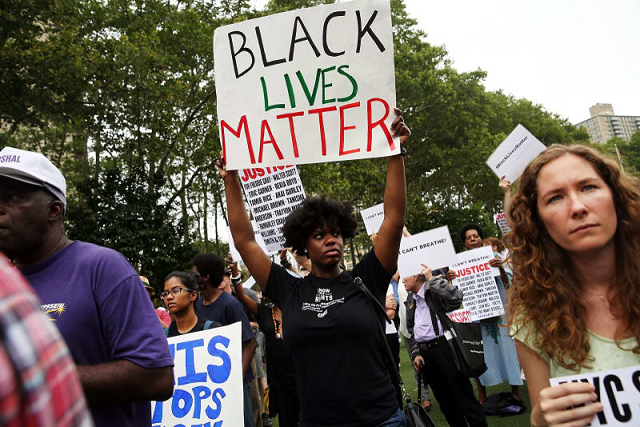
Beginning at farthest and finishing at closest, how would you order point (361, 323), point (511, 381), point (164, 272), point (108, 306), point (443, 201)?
point (443, 201) → point (164, 272) → point (511, 381) → point (361, 323) → point (108, 306)

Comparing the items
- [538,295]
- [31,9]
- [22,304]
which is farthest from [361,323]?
[31,9]

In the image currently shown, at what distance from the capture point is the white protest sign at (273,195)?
4.99m

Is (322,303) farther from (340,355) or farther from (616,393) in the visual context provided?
(616,393)

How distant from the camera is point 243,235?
310cm

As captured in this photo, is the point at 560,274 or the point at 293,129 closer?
the point at 560,274

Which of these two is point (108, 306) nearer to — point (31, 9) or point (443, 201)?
point (31, 9)

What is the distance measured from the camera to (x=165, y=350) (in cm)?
183

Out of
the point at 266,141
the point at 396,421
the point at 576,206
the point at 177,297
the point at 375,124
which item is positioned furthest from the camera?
the point at 177,297

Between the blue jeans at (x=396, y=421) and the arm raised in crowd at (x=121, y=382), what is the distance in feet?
4.06

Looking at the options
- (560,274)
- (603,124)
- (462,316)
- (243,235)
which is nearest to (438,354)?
(462,316)

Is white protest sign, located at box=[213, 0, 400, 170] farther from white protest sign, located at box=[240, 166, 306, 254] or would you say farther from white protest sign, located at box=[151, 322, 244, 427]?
white protest sign, located at box=[240, 166, 306, 254]

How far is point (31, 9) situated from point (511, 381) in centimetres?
1297

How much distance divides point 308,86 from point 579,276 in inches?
78.3

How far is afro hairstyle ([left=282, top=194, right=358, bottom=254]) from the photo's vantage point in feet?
10.7
